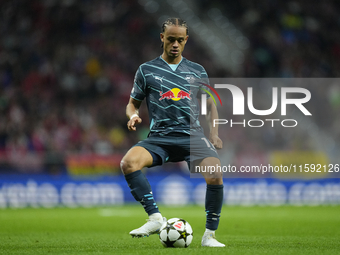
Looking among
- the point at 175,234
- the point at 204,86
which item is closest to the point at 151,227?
the point at 175,234

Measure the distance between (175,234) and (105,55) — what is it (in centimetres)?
1304

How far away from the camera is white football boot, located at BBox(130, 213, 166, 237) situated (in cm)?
461

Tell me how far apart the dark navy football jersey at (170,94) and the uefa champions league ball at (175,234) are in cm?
88

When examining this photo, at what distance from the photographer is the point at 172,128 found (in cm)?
497

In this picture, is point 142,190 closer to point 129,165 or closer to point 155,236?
point 129,165

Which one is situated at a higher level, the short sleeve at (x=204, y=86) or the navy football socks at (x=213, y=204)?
the short sleeve at (x=204, y=86)

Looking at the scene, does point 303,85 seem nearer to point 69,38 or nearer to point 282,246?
point 69,38

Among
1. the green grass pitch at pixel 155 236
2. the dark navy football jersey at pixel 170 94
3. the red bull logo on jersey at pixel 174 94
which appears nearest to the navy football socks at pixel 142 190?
the green grass pitch at pixel 155 236

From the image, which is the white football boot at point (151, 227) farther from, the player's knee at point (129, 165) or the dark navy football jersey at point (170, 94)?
the dark navy football jersey at point (170, 94)

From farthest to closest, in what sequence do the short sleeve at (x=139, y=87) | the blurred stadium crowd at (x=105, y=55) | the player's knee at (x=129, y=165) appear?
the blurred stadium crowd at (x=105, y=55)
the short sleeve at (x=139, y=87)
the player's knee at (x=129, y=165)

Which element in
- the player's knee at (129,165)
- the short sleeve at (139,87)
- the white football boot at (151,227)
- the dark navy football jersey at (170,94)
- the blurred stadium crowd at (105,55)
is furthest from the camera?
the blurred stadium crowd at (105,55)

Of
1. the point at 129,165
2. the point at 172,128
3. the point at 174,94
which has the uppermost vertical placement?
the point at 174,94

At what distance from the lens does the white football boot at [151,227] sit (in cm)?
461

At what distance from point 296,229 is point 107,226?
2.96m
